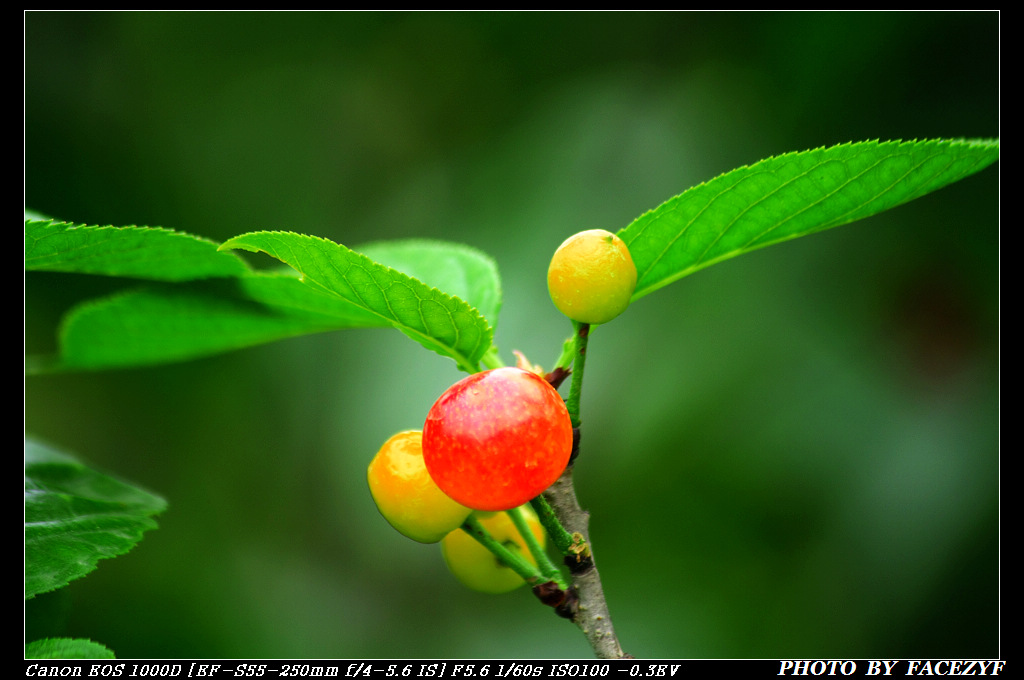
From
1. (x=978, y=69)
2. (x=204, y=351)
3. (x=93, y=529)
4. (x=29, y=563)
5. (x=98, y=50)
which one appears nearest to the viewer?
(x=29, y=563)

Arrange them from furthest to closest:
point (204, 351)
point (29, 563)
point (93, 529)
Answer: point (204, 351)
point (93, 529)
point (29, 563)

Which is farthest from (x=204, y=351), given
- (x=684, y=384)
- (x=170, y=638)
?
(x=684, y=384)

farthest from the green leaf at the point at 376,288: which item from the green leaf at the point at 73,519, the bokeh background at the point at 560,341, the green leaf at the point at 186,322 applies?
the bokeh background at the point at 560,341

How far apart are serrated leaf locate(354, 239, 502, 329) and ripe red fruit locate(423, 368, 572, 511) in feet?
1.41

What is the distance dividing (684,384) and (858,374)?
1.79 ft

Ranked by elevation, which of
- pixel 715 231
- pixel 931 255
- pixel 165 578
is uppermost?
pixel 931 255

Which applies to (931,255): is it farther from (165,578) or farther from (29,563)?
(165,578)

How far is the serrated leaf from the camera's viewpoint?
129 cm

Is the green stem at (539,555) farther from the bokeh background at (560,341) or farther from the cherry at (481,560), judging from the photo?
the bokeh background at (560,341)

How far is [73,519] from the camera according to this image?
1.11 metres

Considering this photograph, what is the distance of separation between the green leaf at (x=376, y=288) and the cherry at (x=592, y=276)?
120mm

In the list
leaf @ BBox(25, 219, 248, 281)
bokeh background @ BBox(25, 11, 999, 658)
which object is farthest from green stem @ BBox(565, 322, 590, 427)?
bokeh background @ BBox(25, 11, 999, 658)

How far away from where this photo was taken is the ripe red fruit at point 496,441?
0.79 m

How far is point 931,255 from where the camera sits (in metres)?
2.37
